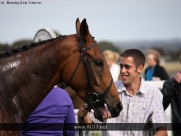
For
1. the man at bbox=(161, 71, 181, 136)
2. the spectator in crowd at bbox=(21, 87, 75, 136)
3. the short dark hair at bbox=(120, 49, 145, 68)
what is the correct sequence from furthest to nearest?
the man at bbox=(161, 71, 181, 136), the short dark hair at bbox=(120, 49, 145, 68), the spectator in crowd at bbox=(21, 87, 75, 136)

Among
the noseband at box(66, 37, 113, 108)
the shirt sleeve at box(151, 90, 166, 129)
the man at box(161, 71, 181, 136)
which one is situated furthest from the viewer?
the man at box(161, 71, 181, 136)

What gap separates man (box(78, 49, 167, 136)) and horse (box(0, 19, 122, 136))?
33 cm

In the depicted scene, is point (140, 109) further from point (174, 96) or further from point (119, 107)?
point (174, 96)

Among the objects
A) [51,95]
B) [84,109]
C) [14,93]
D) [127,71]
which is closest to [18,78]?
[14,93]

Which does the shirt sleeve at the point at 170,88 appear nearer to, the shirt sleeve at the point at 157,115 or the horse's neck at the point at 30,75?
the shirt sleeve at the point at 157,115

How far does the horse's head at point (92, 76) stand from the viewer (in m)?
3.72

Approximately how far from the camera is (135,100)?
4.15 metres

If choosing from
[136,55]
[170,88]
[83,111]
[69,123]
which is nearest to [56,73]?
[83,111]

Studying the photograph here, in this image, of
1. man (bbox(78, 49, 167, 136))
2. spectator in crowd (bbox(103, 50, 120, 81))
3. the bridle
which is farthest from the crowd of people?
spectator in crowd (bbox(103, 50, 120, 81))

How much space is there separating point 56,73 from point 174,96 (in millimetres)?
1845

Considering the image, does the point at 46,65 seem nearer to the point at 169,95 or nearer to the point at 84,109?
the point at 84,109

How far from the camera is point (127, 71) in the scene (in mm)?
4160

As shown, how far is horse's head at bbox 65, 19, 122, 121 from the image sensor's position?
3.72m

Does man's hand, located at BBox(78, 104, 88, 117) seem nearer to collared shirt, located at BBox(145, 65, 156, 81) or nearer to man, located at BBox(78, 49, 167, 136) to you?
man, located at BBox(78, 49, 167, 136)
